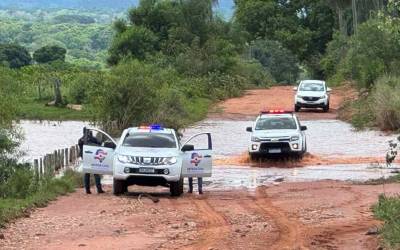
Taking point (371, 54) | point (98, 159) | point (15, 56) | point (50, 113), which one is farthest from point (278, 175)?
point (15, 56)

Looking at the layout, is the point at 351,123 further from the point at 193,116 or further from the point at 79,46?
the point at 79,46

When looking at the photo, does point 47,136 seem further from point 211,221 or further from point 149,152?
point 211,221

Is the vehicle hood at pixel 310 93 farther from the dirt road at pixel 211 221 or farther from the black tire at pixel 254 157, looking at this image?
the dirt road at pixel 211 221

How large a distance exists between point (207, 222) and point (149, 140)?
6629 millimetres

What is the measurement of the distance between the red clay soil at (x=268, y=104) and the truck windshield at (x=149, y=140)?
94.7 ft

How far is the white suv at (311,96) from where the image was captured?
53.1m

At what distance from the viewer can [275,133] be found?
31156mm

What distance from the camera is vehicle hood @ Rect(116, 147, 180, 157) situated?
2122 centimetres

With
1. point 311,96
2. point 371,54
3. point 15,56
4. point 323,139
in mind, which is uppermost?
point 15,56

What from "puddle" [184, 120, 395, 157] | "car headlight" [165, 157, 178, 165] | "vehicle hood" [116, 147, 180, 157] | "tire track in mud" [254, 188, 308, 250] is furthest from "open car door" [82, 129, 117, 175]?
"puddle" [184, 120, 395, 157]

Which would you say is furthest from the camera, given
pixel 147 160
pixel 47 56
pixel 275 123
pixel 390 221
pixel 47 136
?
pixel 47 56

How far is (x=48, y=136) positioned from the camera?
1720 inches

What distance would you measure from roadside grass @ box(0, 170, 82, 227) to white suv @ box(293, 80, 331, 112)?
28.9m

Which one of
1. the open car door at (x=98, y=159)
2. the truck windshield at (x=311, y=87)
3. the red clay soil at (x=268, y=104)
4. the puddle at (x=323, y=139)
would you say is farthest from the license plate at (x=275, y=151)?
the truck windshield at (x=311, y=87)
